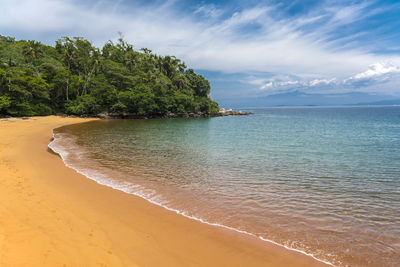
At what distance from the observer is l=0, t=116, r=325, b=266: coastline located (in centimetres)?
409

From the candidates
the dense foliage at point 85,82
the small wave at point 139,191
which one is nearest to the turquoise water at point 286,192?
the small wave at point 139,191

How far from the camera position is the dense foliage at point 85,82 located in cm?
4084

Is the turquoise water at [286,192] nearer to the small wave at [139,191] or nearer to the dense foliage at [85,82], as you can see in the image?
the small wave at [139,191]

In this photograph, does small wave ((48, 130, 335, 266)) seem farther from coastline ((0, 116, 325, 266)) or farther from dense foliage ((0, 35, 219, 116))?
dense foliage ((0, 35, 219, 116))

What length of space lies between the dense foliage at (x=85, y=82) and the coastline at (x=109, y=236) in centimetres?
4114

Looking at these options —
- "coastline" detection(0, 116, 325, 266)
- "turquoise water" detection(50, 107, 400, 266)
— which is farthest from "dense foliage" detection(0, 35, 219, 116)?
"coastline" detection(0, 116, 325, 266)

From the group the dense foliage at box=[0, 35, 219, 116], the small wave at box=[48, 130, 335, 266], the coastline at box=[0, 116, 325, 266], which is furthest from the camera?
the dense foliage at box=[0, 35, 219, 116]

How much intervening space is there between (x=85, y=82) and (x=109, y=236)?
60620mm

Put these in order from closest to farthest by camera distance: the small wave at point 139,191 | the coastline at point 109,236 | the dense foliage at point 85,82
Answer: the coastline at point 109,236 → the small wave at point 139,191 → the dense foliage at point 85,82

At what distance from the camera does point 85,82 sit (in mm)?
56688

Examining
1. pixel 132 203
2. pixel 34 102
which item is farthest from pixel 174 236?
pixel 34 102

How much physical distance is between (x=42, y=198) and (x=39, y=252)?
10.9 ft

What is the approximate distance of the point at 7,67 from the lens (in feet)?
129

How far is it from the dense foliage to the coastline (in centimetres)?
4114
